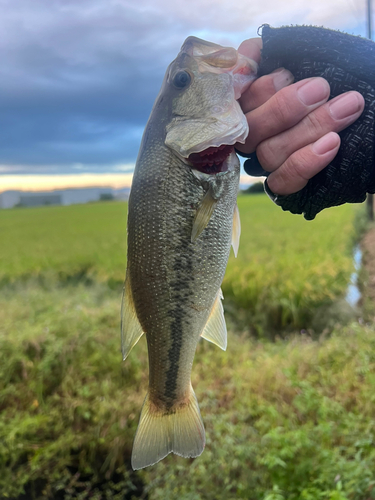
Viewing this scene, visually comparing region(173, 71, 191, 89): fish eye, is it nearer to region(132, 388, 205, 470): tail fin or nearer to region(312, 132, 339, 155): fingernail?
region(312, 132, 339, 155): fingernail

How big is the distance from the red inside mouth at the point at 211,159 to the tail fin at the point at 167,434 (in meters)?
1.01

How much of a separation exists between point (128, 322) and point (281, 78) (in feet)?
3.82

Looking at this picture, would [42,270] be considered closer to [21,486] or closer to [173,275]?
[21,486]

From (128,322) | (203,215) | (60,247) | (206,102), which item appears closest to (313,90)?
(206,102)

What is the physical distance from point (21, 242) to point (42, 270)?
8.85 ft

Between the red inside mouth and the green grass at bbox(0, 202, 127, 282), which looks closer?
the red inside mouth

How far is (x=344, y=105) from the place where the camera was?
1.42 meters

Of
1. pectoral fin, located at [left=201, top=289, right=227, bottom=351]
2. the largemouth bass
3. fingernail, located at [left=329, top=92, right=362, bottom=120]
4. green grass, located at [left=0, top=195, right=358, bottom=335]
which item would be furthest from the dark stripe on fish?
green grass, located at [left=0, top=195, right=358, bottom=335]

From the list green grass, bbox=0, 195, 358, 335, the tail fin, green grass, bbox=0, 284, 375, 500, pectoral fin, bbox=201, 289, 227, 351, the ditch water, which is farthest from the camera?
the ditch water

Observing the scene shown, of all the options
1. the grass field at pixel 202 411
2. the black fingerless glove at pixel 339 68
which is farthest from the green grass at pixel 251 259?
the black fingerless glove at pixel 339 68

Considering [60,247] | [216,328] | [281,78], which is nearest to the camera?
[281,78]

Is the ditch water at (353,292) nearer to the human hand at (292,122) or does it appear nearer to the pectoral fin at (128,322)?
the human hand at (292,122)

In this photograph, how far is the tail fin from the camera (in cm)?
147

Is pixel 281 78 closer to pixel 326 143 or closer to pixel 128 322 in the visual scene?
pixel 326 143
